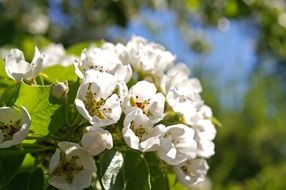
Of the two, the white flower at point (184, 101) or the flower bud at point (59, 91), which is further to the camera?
the white flower at point (184, 101)

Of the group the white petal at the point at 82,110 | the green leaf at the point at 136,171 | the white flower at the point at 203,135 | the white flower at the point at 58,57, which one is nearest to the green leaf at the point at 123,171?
the green leaf at the point at 136,171

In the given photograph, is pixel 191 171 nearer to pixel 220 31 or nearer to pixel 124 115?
pixel 124 115

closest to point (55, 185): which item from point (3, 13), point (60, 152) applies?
point (60, 152)

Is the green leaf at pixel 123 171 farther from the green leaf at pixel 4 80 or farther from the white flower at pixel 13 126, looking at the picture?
the green leaf at pixel 4 80

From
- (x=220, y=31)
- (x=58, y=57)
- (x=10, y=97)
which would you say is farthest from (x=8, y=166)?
(x=220, y=31)

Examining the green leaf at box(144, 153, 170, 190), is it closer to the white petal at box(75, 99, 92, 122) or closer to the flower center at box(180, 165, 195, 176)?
the flower center at box(180, 165, 195, 176)
